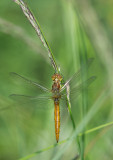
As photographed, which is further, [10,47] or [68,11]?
[10,47]

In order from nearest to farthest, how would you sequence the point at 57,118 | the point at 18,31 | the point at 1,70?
the point at 57,118 < the point at 18,31 < the point at 1,70

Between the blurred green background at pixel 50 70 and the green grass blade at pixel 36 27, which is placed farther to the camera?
the blurred green background at pixel 50 70

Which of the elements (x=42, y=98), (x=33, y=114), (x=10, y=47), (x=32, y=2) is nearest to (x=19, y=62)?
(x=10, y=47)

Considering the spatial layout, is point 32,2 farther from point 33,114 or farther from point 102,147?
point 102,147

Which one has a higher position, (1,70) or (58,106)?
(1,70)

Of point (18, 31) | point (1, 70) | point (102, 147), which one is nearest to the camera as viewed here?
point (18, 31)

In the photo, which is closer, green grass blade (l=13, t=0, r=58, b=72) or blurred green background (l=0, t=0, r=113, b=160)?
green grass blade (l=13, t=0, r=58, b=72)

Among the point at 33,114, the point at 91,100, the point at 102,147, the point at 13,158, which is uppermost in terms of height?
the point at 91,100

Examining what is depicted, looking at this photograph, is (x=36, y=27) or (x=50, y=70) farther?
(x=50, y=70)
